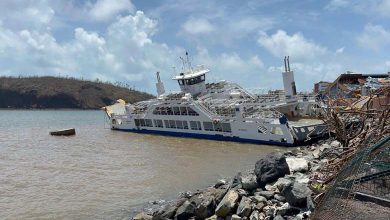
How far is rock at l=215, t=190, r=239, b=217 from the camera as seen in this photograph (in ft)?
37.6

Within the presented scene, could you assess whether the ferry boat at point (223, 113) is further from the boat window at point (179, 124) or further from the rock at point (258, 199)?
the rock at point (258, 199)

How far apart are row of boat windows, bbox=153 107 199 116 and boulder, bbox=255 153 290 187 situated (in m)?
24.8

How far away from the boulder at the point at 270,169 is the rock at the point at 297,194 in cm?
196

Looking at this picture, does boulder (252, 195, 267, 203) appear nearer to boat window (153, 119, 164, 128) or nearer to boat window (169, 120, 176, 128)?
boat window (169, 120, 176, 128)

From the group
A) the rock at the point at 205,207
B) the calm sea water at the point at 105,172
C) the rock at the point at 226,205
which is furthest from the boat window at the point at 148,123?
the rock at the point at 226,205

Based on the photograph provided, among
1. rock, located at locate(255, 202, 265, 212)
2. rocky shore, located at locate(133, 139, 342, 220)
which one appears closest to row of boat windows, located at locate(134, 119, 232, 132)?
rocky shore, located at locate(133, 139, 342, 220)

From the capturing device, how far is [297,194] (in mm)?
9961

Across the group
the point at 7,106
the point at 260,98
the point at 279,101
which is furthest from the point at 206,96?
the point at 7,106

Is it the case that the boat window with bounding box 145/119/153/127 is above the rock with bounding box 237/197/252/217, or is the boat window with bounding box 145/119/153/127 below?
above

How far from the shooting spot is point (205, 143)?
34.6 m

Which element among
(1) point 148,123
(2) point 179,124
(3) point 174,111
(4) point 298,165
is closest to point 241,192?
(4) point 298,165

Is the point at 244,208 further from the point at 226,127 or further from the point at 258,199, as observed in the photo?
the point at 226,127

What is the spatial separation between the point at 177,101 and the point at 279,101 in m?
9.82

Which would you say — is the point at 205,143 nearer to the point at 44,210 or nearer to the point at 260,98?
the point at 260,98
